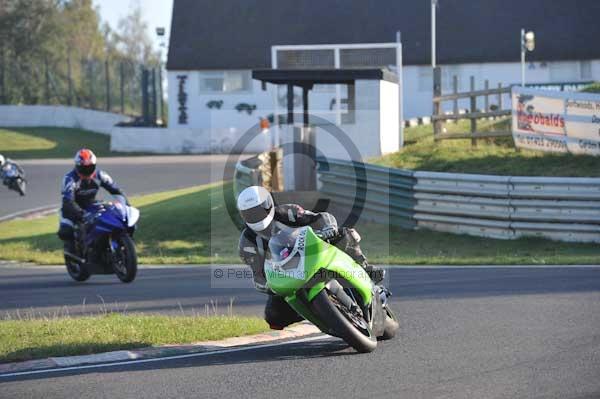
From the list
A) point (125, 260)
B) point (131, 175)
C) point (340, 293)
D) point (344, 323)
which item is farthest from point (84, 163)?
point (131, 175)

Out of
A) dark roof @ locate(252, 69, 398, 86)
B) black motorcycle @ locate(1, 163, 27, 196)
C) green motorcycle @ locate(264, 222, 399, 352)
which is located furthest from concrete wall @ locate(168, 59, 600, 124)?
green motorcycle @ locate(264, 222, 399, 352)

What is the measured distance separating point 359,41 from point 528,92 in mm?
Result: 27488

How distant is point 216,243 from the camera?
66.2ft

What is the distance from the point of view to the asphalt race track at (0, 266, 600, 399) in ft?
23.1

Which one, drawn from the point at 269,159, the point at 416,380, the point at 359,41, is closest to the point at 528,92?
the point at 269,159

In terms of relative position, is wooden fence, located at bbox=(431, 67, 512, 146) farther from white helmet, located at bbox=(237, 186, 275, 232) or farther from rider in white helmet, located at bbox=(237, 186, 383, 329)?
white helmet, located at bbox=(237, 186, 275, 232)

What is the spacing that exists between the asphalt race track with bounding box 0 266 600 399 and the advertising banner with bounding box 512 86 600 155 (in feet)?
28.0

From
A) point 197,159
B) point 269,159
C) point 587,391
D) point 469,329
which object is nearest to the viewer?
point 587,391

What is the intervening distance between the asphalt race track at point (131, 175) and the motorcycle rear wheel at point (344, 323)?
2026 cm

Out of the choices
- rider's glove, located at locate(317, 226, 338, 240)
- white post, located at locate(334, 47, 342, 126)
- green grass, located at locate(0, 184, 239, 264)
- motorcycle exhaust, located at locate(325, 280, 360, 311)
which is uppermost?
white post, located at locate(334, 47, 342, 126)

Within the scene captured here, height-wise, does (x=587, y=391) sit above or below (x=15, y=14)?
below

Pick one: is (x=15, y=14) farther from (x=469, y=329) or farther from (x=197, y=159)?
(x=469, y=329)

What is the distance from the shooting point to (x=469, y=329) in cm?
902

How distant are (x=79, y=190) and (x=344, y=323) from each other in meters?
7.54
